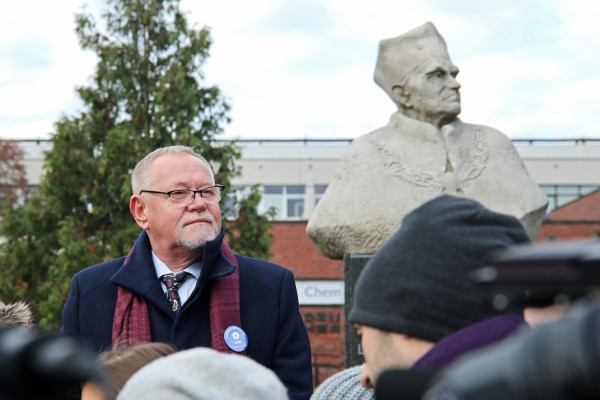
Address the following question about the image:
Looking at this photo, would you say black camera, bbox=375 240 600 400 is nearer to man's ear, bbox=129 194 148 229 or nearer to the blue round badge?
the blue round badge

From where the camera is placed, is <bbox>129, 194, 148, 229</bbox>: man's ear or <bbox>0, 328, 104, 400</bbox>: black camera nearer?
<bbox>0, 328, 104, 400</bbox>: black camera

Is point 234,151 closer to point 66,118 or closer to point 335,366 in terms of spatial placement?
point 66,118

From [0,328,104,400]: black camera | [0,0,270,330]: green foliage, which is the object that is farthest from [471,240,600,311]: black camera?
[0,0,270,330]: green foliage

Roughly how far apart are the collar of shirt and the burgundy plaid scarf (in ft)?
0.34

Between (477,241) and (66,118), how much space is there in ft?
44.0

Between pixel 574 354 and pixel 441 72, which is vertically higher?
pixel 441 72

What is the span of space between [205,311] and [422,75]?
139 inches

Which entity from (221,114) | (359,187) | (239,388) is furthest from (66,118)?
(239,388)

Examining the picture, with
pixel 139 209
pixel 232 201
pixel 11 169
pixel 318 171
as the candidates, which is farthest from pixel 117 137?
pixel 318 171

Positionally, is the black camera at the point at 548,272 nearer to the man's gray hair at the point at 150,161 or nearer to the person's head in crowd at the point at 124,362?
the person's head in crowd at the point at 124,362

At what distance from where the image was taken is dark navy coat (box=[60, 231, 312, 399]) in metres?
3.78

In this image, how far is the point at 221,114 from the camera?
14.5 m

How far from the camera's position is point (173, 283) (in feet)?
12.7

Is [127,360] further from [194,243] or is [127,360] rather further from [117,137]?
[117,137]
